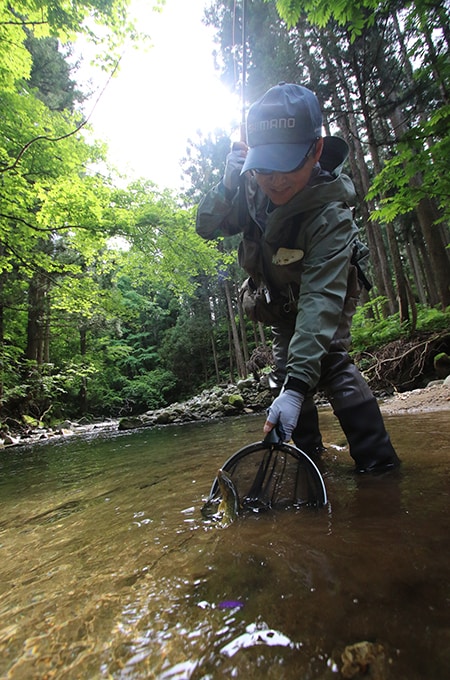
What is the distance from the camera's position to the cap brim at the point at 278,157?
1.54 metres

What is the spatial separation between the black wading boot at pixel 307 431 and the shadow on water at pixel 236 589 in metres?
0.64

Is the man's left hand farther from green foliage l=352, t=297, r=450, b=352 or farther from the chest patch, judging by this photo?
green foliage l=352, t=297, r=450, b=352

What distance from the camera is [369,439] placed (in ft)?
5.95

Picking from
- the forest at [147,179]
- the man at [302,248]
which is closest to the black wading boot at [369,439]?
the man at [302,248]

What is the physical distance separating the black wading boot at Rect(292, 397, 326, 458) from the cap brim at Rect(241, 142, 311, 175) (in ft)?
4.59

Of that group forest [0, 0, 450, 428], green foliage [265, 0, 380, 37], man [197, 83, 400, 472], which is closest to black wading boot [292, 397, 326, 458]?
man [197, 83, 400, 472]

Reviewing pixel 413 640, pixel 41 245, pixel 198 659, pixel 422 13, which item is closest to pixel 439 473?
pixel 413 640

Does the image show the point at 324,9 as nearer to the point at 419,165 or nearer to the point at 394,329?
the point at 419,165

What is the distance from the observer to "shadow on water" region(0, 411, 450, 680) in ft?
2.12

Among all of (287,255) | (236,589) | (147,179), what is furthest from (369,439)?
(147,179)

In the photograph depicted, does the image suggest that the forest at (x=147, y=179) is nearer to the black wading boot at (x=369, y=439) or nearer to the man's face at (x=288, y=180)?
the man's face at (x=288, y=180)

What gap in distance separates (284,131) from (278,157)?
0.14m

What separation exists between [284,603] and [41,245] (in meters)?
12.3

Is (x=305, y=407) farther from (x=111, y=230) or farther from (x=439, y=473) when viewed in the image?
(x=111, y=230)
